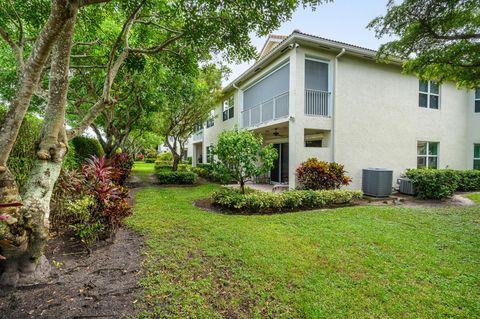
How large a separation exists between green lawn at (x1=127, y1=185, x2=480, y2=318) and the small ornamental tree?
2.14 meters

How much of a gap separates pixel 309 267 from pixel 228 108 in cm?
1549

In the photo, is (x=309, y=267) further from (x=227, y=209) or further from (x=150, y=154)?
(x=150, y=154)

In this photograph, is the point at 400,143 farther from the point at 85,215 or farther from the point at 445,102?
the point at 85,215

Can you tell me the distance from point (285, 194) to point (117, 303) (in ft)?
19.1

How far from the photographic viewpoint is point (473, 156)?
12.9 metres

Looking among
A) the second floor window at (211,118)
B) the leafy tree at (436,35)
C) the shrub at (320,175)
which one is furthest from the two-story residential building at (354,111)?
the second floor window at (211,118)

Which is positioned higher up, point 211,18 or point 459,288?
point 211,18

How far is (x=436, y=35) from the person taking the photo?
7.08 metres

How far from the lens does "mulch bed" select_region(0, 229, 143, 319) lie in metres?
2.45

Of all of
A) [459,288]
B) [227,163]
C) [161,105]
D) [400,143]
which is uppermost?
[161,105]

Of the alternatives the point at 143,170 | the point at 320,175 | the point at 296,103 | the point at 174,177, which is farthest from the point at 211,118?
the point at 320,175

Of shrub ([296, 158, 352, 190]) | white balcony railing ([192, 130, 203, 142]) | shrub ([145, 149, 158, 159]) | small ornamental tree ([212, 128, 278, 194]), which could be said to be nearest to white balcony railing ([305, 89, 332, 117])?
shrub ([296, 158, 352, 190])

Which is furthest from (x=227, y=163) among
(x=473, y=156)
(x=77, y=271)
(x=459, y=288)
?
(x=473, y=156)

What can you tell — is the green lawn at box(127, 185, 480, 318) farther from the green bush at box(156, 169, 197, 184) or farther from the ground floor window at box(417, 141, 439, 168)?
the green bush at box(156, 169, 197, 184)
